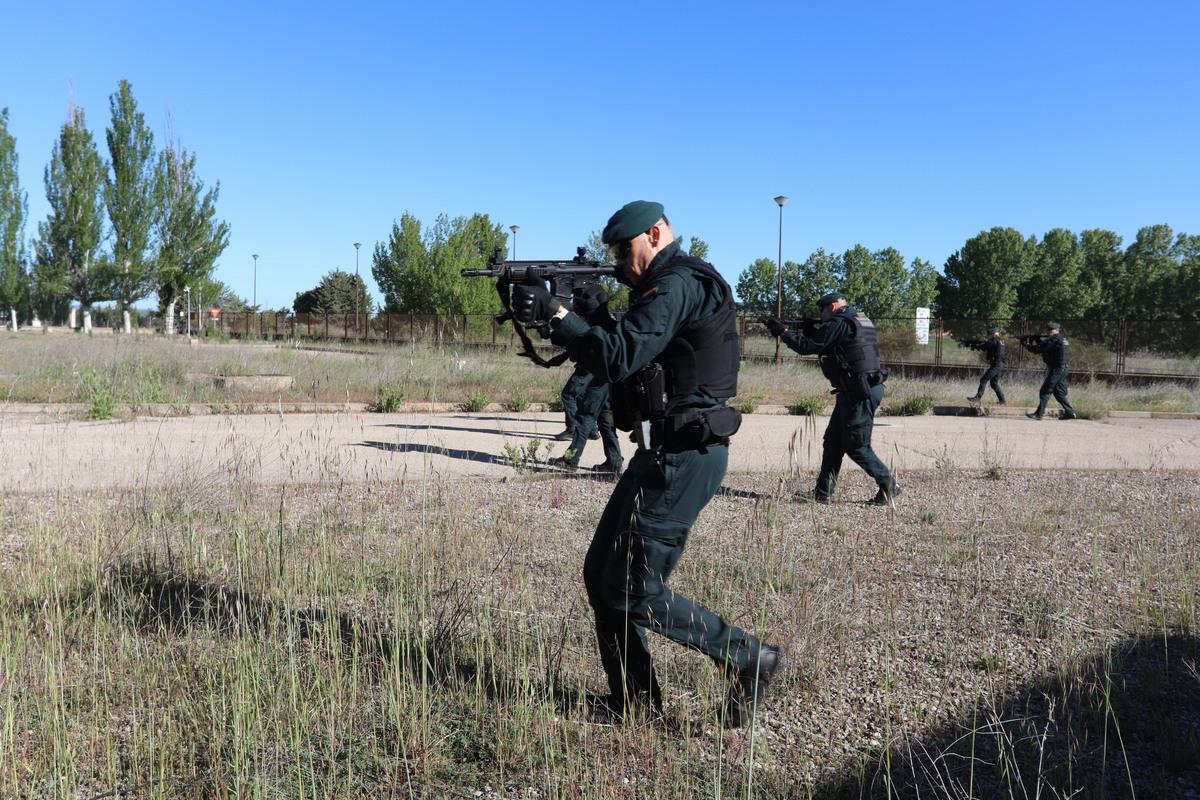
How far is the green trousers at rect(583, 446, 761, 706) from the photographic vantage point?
2588 millimetres

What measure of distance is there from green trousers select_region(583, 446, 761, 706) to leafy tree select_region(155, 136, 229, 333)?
1782 inches

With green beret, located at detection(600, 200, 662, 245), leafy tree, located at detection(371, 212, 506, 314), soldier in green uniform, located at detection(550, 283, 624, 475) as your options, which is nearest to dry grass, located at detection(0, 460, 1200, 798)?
green beret, located at detection(600, 200, 662, 245)

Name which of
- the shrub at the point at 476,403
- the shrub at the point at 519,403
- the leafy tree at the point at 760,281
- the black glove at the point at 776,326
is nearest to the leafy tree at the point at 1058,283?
the leafy tree at the point at 760,281

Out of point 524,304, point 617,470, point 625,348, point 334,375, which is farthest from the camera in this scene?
point 334,375

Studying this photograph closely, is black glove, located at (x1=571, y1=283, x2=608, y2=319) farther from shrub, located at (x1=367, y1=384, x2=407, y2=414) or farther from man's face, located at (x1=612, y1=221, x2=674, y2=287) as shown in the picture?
shrub, located at (x1=367, y1=384, x2=407, y2=414)

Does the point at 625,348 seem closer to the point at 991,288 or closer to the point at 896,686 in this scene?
the point at 896,686

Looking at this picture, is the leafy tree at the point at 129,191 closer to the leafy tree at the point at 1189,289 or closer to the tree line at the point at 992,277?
the tree line at the point at 992,277

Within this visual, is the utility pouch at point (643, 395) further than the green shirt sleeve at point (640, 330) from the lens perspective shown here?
Yes

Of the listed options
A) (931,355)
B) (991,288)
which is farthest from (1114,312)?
(931,355)

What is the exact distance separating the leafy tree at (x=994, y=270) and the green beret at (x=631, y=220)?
70.6m

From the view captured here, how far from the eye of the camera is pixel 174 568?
152 inches

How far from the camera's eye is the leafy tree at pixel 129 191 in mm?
40938

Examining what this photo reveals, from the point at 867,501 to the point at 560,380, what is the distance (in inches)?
374

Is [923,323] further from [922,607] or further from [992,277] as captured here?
[992,277]
